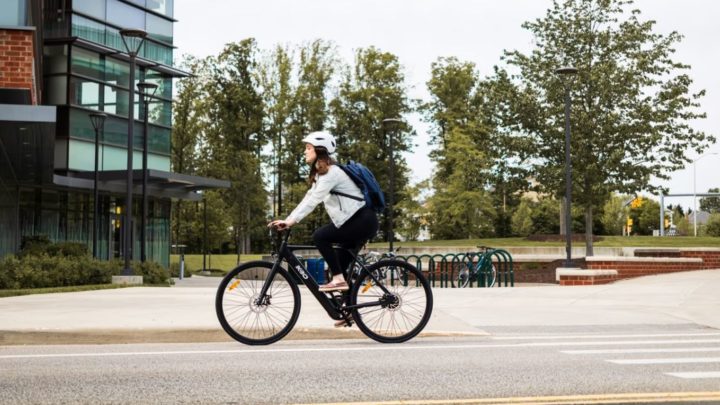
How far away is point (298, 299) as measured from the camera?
820cm

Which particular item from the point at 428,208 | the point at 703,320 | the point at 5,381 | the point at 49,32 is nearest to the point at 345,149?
the point at 428,208

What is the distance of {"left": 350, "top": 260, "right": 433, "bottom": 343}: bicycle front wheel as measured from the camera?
8.29m

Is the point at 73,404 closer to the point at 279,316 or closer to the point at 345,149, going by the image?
the point at 279,316

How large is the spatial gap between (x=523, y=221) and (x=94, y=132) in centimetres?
4835

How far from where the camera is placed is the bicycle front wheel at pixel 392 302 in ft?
27.2

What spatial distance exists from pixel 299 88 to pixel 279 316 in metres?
56.6

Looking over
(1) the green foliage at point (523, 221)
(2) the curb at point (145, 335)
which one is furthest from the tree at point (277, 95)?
(2) the curb at point (145, 335)

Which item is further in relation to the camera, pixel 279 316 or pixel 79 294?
pixel 79 294

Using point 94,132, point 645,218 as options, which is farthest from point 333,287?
point 645,218

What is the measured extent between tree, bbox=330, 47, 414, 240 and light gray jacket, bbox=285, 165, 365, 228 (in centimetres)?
5346

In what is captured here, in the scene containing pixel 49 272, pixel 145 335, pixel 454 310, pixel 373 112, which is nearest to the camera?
pixel 145 335

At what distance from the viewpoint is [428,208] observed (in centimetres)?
5741

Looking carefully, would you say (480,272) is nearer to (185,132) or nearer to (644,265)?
(644,265)

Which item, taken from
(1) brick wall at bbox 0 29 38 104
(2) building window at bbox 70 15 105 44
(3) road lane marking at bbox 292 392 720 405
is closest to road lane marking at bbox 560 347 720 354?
(3) road lane marking at bbox 292 392 720 405
